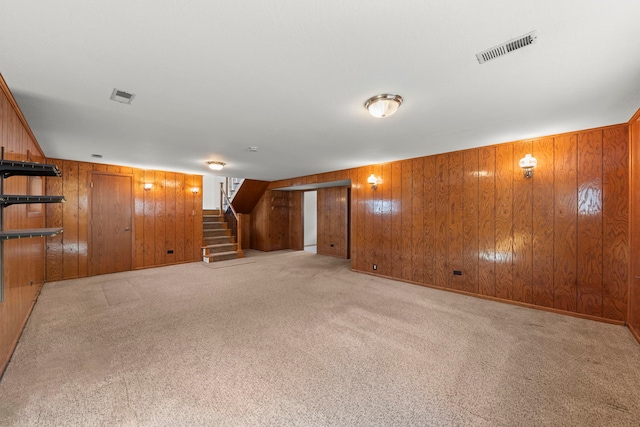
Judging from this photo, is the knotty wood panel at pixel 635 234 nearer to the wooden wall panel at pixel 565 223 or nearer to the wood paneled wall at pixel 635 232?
the wood paneled wall at pixel 635 232

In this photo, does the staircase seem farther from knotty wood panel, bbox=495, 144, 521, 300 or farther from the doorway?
knotty wood panel, bbox=495, 144, 521, 300

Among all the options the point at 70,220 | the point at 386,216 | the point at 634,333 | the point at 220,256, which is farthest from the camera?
the point at 220,256

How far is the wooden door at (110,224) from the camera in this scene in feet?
17.4

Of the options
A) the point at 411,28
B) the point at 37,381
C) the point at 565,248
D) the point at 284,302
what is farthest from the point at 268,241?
the point at 411,28

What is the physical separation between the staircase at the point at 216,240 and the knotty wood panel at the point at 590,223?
704 cm

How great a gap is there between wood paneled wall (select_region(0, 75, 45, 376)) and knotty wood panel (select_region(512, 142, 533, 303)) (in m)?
5.60

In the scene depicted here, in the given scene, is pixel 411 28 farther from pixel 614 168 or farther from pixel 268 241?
pixel 268 241

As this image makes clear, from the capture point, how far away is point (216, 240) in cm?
755

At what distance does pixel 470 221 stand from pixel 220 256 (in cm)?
593

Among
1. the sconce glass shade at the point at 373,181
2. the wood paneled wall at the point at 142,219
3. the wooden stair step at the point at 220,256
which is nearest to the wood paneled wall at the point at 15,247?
the wood paneled wall at the point at 142,219

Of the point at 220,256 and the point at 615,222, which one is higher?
the point at 615,222

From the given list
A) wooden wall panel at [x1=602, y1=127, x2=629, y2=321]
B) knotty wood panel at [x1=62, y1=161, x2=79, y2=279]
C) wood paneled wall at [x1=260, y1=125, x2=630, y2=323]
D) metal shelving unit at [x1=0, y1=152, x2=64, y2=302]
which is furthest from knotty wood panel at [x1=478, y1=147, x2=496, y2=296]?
knotty wood panel at [x1=62, y1=161, x2=79, y2=279]

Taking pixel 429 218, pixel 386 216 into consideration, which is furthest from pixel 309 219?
pixel 429 218

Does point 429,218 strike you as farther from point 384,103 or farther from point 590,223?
point 384,103
